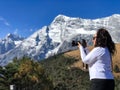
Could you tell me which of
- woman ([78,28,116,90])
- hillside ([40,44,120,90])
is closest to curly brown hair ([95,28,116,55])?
woman ([78,28,116,90])

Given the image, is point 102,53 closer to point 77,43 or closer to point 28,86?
point 77,43

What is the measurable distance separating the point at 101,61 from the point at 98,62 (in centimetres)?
6

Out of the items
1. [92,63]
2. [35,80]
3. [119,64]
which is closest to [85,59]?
[92,63]

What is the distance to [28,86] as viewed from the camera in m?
68.9

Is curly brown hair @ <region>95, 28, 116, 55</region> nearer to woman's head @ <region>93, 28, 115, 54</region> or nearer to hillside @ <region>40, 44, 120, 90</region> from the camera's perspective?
woman's head @ <region>93, 28, 115, 54</region>

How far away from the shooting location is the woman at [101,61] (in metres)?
8.78

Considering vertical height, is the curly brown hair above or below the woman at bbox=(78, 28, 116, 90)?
above

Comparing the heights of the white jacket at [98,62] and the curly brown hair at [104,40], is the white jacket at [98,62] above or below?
below

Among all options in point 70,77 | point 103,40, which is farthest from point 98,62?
point 70,77

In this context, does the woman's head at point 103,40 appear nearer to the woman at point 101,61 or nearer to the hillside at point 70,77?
the woman at point 101,61

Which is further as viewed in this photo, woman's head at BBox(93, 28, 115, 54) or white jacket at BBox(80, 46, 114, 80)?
woman's head at BBox(93, 28, 115, 54)

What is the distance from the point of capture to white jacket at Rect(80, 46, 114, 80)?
8.85 metres

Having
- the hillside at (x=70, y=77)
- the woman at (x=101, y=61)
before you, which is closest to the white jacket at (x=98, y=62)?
the woman at (x=101, y=61)

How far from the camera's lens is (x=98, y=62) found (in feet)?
29.7
